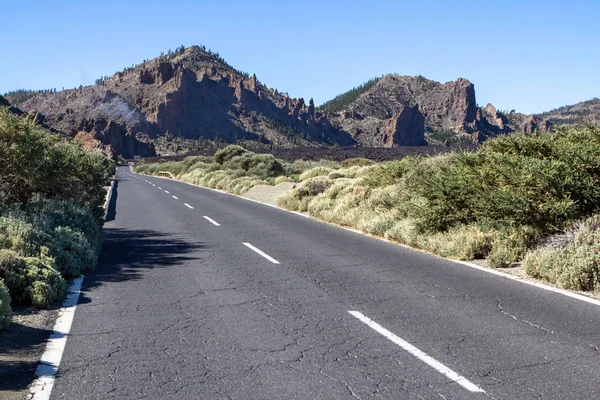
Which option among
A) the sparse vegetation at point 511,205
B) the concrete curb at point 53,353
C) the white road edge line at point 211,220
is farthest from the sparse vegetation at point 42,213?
the sparse vegetation at point 511,205

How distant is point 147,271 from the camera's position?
32.1 feet

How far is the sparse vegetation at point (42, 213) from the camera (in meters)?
7.43

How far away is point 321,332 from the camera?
6.11 m

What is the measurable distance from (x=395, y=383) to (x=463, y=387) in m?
0.53

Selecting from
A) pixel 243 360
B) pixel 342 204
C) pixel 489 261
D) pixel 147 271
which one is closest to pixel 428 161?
pixel 342 204

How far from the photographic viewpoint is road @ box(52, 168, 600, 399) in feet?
15.2

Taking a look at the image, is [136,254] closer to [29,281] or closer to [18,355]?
[29,281]

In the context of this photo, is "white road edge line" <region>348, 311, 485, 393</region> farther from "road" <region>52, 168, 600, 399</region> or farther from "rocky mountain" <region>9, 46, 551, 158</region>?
"rocky mountain" <region>9, 46, 551, 158</region>

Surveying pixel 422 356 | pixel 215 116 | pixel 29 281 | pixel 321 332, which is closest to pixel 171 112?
pixel 215 116

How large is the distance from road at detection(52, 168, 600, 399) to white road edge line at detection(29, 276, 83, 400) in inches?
3.5

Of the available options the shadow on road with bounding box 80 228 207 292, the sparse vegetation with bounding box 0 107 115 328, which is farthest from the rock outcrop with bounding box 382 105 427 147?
the shadow on road with bounding box 80 228 207 292

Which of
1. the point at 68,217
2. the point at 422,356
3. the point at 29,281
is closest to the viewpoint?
the point at 422,356

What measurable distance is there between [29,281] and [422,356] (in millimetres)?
5103

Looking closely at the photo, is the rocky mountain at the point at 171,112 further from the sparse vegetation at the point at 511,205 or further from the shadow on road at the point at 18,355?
the shadow on road at the point at 18,355
